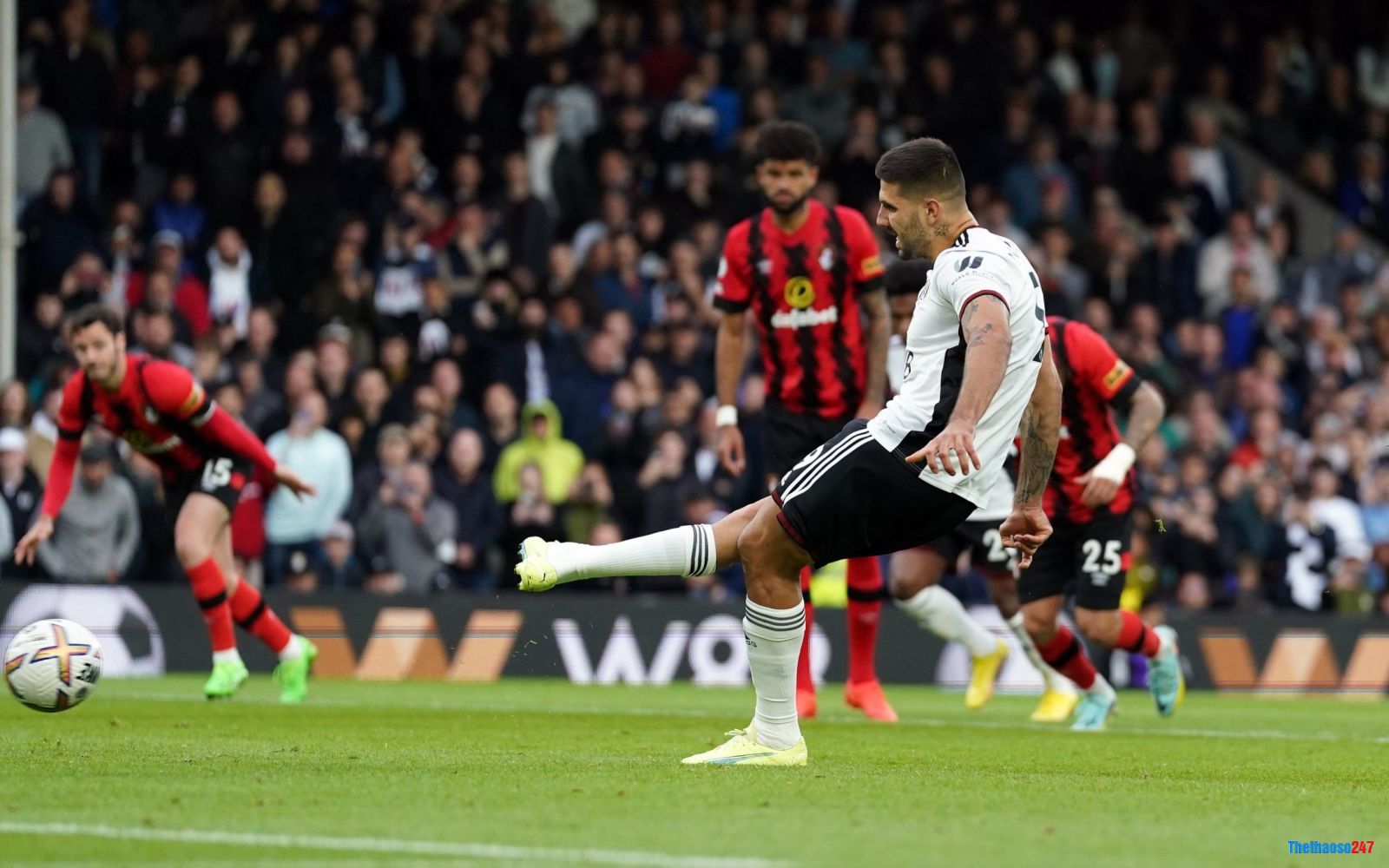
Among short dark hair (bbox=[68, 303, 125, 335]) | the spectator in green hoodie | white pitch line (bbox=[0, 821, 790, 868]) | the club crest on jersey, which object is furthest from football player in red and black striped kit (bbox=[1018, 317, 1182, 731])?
the spectator in green hoodie

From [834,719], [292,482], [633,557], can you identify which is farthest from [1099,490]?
[292,482]

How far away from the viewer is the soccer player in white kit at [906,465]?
7465mm

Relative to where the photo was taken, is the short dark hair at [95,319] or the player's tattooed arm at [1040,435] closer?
the player's tattooed arm at [1040,435]

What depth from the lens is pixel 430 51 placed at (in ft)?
67.3

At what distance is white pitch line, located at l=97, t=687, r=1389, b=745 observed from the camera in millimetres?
11312

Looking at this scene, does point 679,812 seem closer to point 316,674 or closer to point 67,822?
point 67,822

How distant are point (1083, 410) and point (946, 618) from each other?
209 cm

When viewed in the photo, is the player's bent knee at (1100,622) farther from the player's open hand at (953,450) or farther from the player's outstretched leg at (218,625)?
the player's outstretched leg at (218,625)

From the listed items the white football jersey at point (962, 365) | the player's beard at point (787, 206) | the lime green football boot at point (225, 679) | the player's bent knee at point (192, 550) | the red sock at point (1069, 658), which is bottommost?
the lime green football boot at point (225, 679)

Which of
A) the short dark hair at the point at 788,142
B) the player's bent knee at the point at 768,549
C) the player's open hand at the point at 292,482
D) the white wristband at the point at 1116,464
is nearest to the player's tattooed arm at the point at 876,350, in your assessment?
the short dark hair at the point at 788,142

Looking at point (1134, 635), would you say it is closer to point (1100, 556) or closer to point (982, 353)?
point (1100, 556)

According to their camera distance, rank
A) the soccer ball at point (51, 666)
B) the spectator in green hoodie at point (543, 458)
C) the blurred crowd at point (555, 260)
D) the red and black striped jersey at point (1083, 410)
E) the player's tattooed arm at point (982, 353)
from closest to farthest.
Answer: the player's tattooed arm at point (982, 353), the soccer ball at point (51, 666), the red and black striped jersey at point (1083, 410), the blurred crowd at point (555, 260), the spectator in green hoodie at point (543, 458)

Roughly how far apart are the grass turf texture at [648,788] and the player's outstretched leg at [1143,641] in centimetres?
28

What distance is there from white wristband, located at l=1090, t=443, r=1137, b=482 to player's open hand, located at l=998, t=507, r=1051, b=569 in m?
2.51
